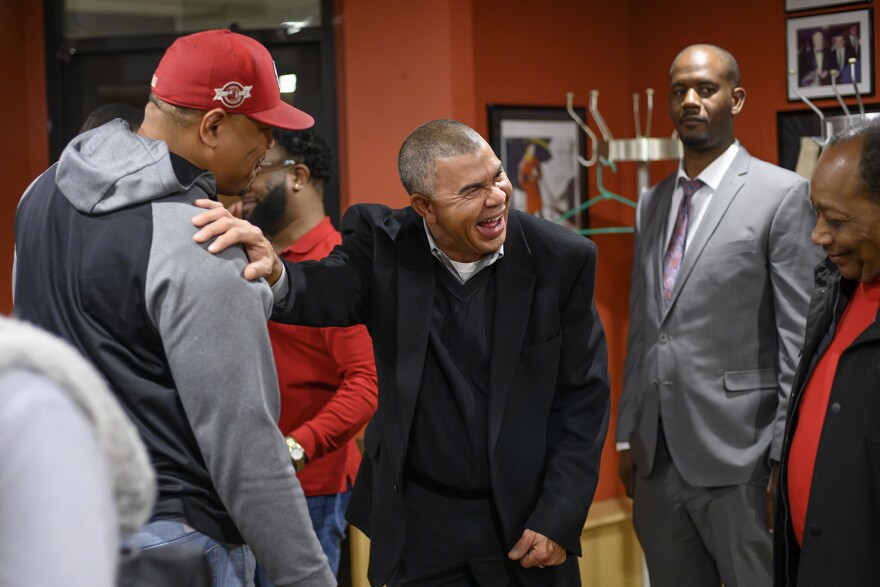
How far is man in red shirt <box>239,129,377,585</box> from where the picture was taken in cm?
267

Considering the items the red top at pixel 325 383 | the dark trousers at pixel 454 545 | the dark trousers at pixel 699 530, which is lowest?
the dark trousers at pixel 699 530

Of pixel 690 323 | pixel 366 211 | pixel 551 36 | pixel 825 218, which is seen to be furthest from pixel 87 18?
pixel 825 218

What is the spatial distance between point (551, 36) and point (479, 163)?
243cm

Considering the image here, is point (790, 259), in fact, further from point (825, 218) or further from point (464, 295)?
point (464, 295)

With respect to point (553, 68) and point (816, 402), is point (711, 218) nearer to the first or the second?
point (816, 402)

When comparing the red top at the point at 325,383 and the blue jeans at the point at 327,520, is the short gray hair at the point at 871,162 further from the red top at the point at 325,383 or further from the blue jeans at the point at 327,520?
the blue jeans at the point at 327,520

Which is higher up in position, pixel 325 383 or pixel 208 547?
pixel 325 383

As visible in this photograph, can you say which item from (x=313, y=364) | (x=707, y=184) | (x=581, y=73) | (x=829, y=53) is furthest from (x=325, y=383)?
(x=829, y=53)

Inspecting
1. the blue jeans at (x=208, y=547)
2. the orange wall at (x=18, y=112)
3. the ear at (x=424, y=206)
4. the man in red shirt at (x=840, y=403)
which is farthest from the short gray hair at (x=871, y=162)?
the orange wall at (x=18, y=112)

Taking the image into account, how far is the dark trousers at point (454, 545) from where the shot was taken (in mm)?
2279

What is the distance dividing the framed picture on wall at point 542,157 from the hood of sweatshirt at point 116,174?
8.84ft

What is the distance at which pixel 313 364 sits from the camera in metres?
2.78

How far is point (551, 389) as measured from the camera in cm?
231

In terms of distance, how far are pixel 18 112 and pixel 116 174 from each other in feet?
→ 9.43
